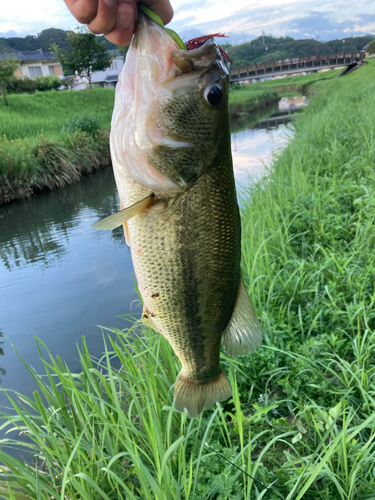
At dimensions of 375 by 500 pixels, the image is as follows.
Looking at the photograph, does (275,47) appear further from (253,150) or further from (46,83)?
(253,150)

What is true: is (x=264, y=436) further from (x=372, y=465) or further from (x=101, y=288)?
(x=101, y=288)

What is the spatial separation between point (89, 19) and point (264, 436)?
94.2 inches

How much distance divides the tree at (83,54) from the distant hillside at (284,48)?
8900 cm

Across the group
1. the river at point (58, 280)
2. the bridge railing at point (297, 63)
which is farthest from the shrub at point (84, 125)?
the bridge railing at point (297, 63)

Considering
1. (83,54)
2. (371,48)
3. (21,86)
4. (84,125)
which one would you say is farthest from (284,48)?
(84,125)

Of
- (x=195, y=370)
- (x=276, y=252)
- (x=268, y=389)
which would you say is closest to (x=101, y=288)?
(x=276, y=252)

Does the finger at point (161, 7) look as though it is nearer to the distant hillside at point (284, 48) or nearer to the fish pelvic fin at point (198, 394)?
the fish pelvic fin at point (198, 394)

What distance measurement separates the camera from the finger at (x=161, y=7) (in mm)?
1147

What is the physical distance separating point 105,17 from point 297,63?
65290 mm

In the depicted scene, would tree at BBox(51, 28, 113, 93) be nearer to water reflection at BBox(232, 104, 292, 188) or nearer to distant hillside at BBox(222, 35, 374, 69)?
water reflection at BBox(232, 104, 292, 188)

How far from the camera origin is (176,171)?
123 cm

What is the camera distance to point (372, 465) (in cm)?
175

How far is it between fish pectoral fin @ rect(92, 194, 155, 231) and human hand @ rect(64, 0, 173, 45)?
0.51 m

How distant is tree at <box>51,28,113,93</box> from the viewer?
31422 millimetres
